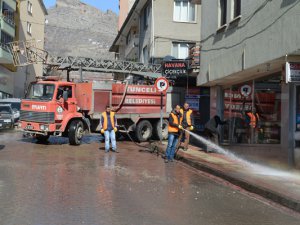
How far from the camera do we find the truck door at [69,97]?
1769cm

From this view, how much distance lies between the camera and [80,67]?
2695 centimetres

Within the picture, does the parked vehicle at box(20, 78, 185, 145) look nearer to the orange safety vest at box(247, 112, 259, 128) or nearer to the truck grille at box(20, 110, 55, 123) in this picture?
the truck grille at box(20, 110, 55, 123)

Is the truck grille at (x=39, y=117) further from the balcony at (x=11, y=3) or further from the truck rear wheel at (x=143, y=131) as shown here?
the balcony at (x=11, y=3)

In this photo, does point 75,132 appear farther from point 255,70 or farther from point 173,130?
point 255,70

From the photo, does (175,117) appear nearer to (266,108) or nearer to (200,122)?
(266,108)

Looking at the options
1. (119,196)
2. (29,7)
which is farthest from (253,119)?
(29,7)

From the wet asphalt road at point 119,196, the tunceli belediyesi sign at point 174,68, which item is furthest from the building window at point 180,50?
the wet asphalt road at point 119,196

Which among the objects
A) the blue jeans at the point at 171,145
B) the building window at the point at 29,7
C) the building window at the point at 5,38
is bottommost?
the blue jeans at the point at 171,145

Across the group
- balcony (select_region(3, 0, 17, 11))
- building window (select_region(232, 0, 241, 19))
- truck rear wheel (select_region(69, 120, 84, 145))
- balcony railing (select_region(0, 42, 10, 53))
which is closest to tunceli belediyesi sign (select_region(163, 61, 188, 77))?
truck rear wheel (select_region(69, 120, 84, 145))

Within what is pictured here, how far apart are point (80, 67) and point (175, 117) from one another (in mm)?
A: 14584

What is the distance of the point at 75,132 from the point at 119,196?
383 inches

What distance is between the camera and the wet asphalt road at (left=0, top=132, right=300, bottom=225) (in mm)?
6629

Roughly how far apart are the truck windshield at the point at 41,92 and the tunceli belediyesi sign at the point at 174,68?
265 inches

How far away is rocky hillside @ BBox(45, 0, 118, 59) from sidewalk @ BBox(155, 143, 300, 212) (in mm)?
83015
